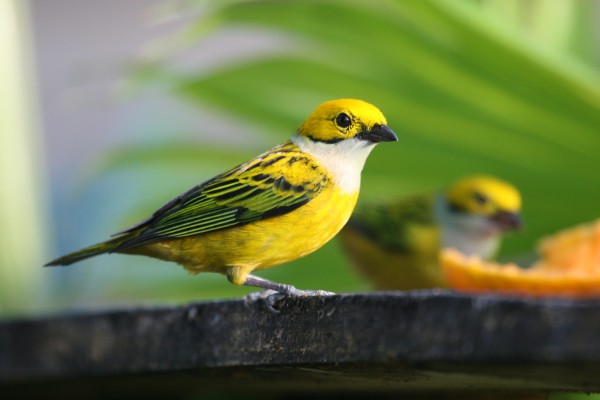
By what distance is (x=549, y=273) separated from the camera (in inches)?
34.0

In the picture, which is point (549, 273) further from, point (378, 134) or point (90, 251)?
point (90, 251)

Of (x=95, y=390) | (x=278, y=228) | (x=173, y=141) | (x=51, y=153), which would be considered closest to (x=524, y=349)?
(x=278, y=228)

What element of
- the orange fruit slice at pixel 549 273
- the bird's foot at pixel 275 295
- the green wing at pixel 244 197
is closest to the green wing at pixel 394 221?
the orange fruit slice at pixel 549 273

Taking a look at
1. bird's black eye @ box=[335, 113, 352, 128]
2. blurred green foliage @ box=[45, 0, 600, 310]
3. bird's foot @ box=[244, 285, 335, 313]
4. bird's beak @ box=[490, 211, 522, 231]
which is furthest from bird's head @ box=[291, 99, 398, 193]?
bird's beak @ box=[490, 211, 522, 231]

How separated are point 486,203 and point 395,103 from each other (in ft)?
0.96

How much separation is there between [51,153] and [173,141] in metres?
2.93

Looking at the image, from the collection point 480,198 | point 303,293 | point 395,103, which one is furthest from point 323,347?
point 480,198

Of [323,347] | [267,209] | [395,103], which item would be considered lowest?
[323,347]

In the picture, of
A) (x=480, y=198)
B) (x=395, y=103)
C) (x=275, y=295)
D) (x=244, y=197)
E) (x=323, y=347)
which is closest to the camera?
(x=323, y=347)

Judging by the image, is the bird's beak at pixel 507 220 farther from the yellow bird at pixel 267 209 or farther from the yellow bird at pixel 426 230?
the yellow bird at pixel 267 209

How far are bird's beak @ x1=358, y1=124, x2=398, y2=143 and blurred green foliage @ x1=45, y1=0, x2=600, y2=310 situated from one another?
1.87ft

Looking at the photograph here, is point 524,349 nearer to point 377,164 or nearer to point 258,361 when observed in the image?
point 258,361

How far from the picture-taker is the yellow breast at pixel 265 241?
90 cm

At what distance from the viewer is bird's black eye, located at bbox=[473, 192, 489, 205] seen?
196cm
